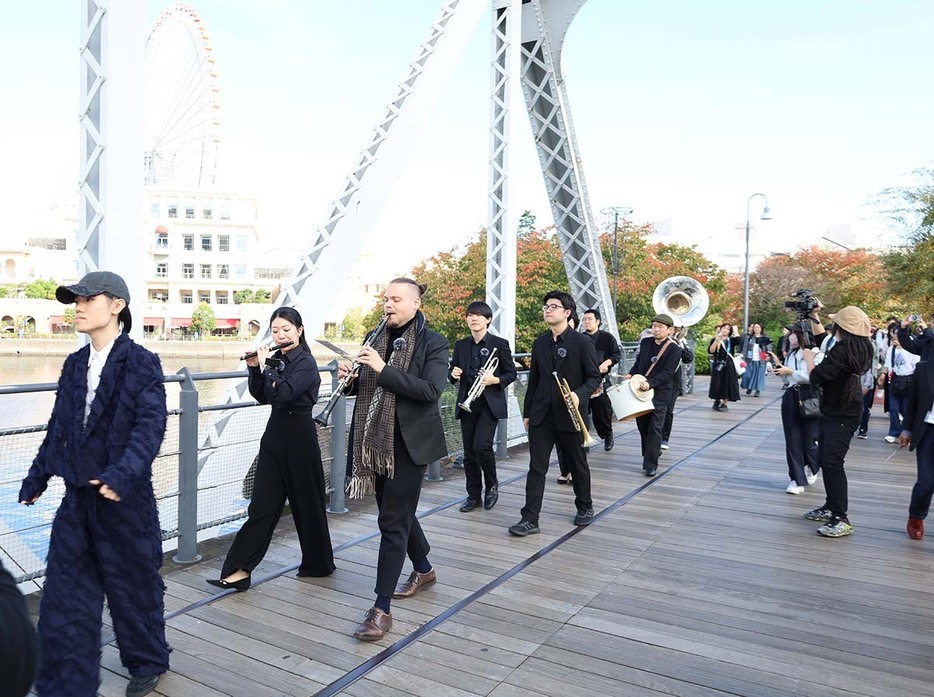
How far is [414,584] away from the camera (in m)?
3.97

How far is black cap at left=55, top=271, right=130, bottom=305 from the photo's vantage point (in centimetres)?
273

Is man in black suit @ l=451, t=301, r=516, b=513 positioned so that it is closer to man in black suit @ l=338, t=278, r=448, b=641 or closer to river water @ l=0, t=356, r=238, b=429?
river water @ l=0, t=356, r=238, b=429

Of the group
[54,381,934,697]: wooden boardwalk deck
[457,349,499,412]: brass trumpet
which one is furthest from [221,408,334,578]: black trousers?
[457,349,499,412]: brass trumpet

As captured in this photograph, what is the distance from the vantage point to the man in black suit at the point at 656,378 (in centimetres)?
748

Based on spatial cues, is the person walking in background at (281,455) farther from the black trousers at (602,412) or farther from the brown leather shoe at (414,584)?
the black trousers at (602,412)

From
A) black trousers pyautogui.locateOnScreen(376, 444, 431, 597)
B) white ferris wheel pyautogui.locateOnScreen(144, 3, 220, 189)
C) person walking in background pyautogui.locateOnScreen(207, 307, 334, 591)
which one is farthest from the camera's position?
white ferris wheel pyautogui.locateOnScreen(144, 3, 220, 189)

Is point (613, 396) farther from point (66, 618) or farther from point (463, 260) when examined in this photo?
point (463, 260)

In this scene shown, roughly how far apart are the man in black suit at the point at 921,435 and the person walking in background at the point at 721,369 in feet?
27.5

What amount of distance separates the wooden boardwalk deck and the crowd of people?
0.66 feet

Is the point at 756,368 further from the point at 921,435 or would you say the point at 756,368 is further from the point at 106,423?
the point at 106,423

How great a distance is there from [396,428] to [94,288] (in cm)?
147

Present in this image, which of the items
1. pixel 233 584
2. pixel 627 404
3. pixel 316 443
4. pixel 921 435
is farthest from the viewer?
pixel 627 404

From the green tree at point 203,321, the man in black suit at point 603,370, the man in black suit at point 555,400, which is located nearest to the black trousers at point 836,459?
the man in black suit at point 555,400

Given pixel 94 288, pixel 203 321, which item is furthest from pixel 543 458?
pixel 203 321
